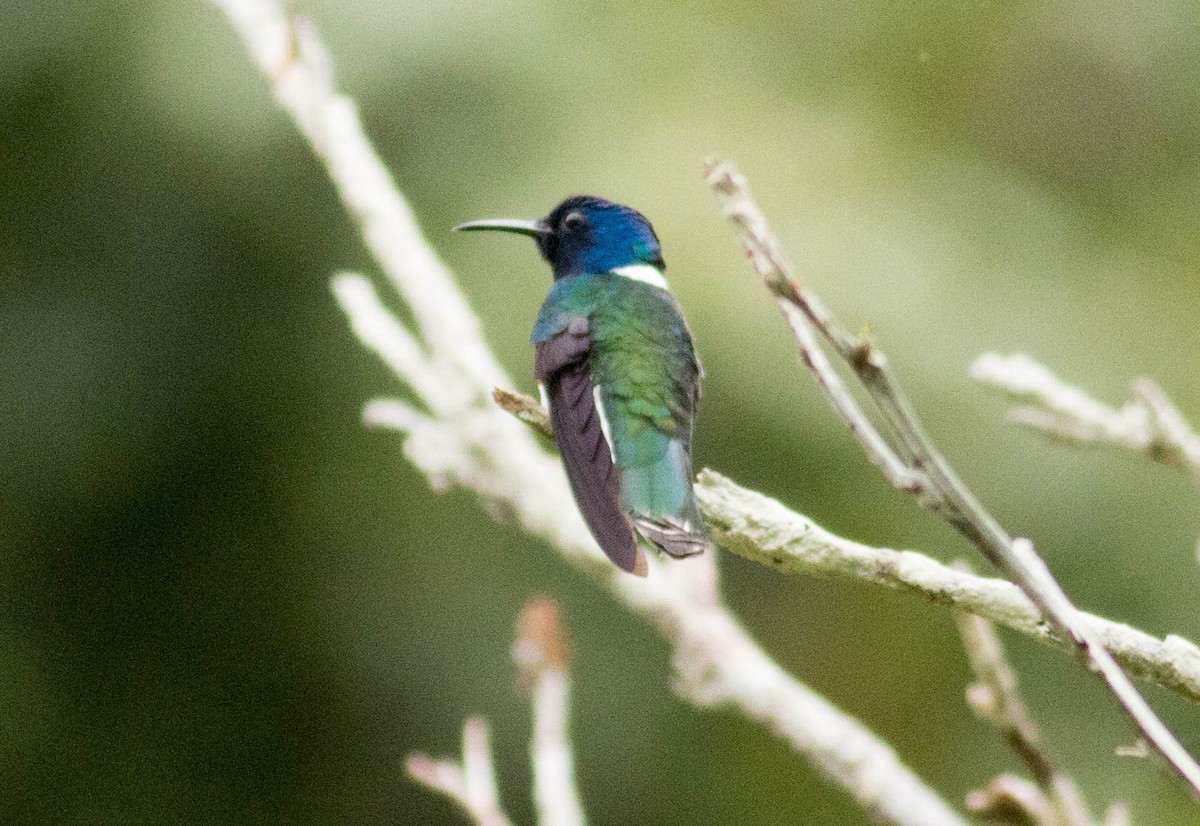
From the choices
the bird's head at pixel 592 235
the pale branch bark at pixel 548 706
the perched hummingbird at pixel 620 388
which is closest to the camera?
the perched hummingbird at pixel 620 388

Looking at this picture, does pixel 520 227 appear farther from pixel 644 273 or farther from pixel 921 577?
pixel 921 577

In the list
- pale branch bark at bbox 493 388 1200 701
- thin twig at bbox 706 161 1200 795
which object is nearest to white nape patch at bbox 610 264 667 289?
pale branch bark at bbox 493 388 1200 701

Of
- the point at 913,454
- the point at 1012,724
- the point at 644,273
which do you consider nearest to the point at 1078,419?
the point at 1012,724

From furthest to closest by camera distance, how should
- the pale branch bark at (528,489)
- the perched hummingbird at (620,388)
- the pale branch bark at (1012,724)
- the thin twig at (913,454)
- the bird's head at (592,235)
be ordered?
the bird's head at (592,235), the pale branch bark at (528,489), the perched hummingbird at (620,388), the pale branch bark at (1012,724), the thin twig at (913,454)

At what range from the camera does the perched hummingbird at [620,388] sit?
1.72 m

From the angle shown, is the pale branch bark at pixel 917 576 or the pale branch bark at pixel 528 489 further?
the pale branch bark at pixel 528 489

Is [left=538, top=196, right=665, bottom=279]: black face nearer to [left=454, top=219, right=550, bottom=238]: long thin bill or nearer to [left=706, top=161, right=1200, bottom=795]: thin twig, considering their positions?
[left=454, top=219, right=550, bottom=238]: long thin bill

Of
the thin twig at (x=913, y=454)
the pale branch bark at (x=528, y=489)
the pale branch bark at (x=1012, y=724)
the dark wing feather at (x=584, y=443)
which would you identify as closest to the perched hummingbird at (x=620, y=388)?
the dark wing feather at (x=584, y=443)

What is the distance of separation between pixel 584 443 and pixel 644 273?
0.87 metres

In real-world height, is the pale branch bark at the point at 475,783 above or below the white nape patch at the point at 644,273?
below

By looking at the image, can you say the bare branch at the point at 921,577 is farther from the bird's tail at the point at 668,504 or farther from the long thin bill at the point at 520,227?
the long thin bill at the point at 520,227

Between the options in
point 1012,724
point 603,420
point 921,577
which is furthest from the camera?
point 603,420

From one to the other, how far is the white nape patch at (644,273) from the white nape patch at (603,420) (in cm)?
52

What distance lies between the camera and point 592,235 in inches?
110
